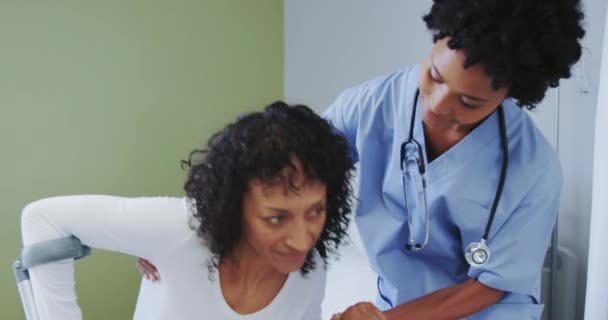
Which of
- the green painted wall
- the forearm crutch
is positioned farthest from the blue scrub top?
the green painted wall

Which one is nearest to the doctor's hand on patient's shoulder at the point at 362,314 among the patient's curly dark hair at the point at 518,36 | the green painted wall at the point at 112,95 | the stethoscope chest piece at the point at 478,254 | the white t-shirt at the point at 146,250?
the white t-shirt at the point at 146,250

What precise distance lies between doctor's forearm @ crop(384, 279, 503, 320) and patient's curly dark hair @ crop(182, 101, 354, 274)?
300 mm

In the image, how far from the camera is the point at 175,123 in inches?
87.2

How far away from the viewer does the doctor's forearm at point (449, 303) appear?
3.47 feet

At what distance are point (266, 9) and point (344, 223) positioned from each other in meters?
1.65

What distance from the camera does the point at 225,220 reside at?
2.84 feet

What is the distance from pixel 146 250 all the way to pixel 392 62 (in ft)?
4.65

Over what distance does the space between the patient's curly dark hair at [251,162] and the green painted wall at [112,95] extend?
48.3 inches

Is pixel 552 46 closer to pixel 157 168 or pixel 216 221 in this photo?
pixel 216 221

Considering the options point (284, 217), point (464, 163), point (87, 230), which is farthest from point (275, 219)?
point (464, 163)

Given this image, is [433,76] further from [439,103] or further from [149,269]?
[149,269]

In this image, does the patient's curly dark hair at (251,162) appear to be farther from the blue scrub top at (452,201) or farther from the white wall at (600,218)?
the white wall at (600,218)

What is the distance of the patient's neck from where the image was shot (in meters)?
0.95

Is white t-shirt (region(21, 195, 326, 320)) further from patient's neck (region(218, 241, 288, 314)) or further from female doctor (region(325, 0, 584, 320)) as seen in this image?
female doctor (region(325, 0, 584, 320))
